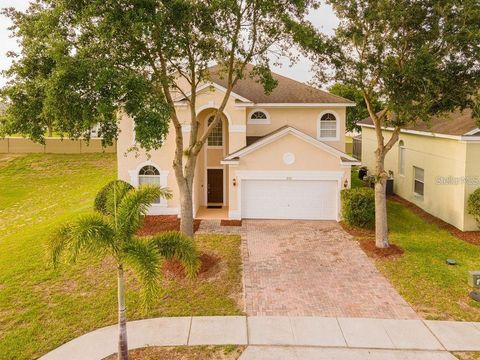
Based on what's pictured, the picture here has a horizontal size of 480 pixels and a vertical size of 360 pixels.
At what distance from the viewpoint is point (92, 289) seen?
13.1 metres

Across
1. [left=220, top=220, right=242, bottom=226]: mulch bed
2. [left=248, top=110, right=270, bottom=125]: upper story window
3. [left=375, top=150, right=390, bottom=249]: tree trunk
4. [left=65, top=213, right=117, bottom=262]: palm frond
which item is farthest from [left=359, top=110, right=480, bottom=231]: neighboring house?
[left=65, top=213, right=117, bottom=262]: palm frond

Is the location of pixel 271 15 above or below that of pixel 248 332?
above

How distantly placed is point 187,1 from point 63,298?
31.1 feet

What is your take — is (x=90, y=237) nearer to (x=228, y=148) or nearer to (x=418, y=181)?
(x=228, y=148)

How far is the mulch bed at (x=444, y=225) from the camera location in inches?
704

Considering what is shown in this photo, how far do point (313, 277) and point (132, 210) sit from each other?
7.23 metres

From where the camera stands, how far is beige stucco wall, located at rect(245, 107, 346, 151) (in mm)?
22719

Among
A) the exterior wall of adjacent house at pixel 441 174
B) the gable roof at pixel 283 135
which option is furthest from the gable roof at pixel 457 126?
the gable roof at pixel 283 135

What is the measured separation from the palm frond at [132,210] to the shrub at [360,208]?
11855 mm

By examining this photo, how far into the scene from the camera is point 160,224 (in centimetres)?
2006

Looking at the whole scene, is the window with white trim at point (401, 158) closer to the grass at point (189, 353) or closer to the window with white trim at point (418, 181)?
the window with white trim at point (418, 181)

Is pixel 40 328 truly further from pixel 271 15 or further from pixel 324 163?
pixel 324 163

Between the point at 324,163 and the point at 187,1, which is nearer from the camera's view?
the point at 187,1

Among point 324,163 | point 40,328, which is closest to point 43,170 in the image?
point 324,163
